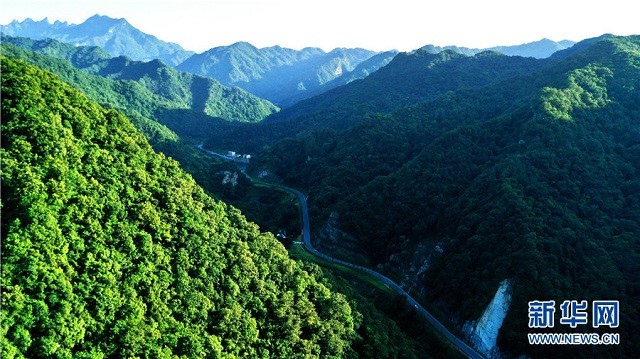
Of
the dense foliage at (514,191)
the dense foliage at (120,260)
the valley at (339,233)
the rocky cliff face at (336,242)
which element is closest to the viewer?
the dense foliage at (120,260)

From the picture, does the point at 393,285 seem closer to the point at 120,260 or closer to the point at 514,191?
the point at 514,191

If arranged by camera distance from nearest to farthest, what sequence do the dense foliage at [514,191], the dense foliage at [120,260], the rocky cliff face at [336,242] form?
1. the dense foliage at [120,260]
2. the dense foliage at [514,191]
3. the rocky cliff face at [336,242]

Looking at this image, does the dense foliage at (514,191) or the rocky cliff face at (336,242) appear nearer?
the dense foliage at (514,191)

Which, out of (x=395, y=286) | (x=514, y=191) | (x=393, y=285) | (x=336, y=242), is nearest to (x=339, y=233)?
(x=336, y=242)

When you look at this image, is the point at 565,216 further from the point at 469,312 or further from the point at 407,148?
the point at 407,148

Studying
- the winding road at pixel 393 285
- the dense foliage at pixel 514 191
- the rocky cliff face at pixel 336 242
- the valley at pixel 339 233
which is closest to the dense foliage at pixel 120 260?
the valley at pixel 339 233

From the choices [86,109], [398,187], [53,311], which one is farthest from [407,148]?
[53,311]

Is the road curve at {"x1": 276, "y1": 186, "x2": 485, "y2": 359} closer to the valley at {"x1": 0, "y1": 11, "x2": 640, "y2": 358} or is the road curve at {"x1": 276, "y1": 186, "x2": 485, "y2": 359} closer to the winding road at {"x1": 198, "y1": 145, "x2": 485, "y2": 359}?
the winding road at {"x1": 198, "y1": 145, "x2": 485, "y2": 359}

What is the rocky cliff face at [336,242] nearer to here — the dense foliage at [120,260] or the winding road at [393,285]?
the winding road at [393,285]
